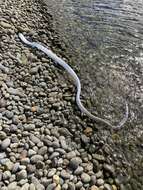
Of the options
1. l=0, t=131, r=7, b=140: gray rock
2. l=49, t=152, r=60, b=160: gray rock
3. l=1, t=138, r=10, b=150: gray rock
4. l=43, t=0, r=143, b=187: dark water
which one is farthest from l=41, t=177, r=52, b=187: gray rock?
l=43, t=0, r=143, b=187: dark water

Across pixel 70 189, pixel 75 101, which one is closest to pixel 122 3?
pixel 75 101

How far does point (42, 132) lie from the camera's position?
6379 mm

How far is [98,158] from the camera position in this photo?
20.2ft

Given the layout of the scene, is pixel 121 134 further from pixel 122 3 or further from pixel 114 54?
pixel 122 3

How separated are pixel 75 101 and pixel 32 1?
6492 mm

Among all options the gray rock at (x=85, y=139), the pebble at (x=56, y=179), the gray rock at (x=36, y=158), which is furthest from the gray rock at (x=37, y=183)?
the gray rock at (x=85, y=139)

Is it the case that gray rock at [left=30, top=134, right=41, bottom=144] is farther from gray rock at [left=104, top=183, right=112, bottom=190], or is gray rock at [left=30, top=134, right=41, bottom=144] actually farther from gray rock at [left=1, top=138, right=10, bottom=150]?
gray rock at [left=104, top=183, right=112, bottom=190]

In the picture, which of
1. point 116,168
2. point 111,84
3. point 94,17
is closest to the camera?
point 116,168

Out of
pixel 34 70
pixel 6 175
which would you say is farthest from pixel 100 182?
pixel 34 70

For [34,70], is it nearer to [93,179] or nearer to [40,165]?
[40,165]

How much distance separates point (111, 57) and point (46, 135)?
4045 mm

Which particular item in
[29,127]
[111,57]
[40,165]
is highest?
[111,57]

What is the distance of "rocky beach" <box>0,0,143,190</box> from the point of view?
5535 millimetres

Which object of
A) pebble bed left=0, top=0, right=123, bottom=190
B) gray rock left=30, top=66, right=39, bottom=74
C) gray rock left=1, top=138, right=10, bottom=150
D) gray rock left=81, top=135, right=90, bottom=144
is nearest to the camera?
pebble bed left=0, top=0, right=123, bottom=190
